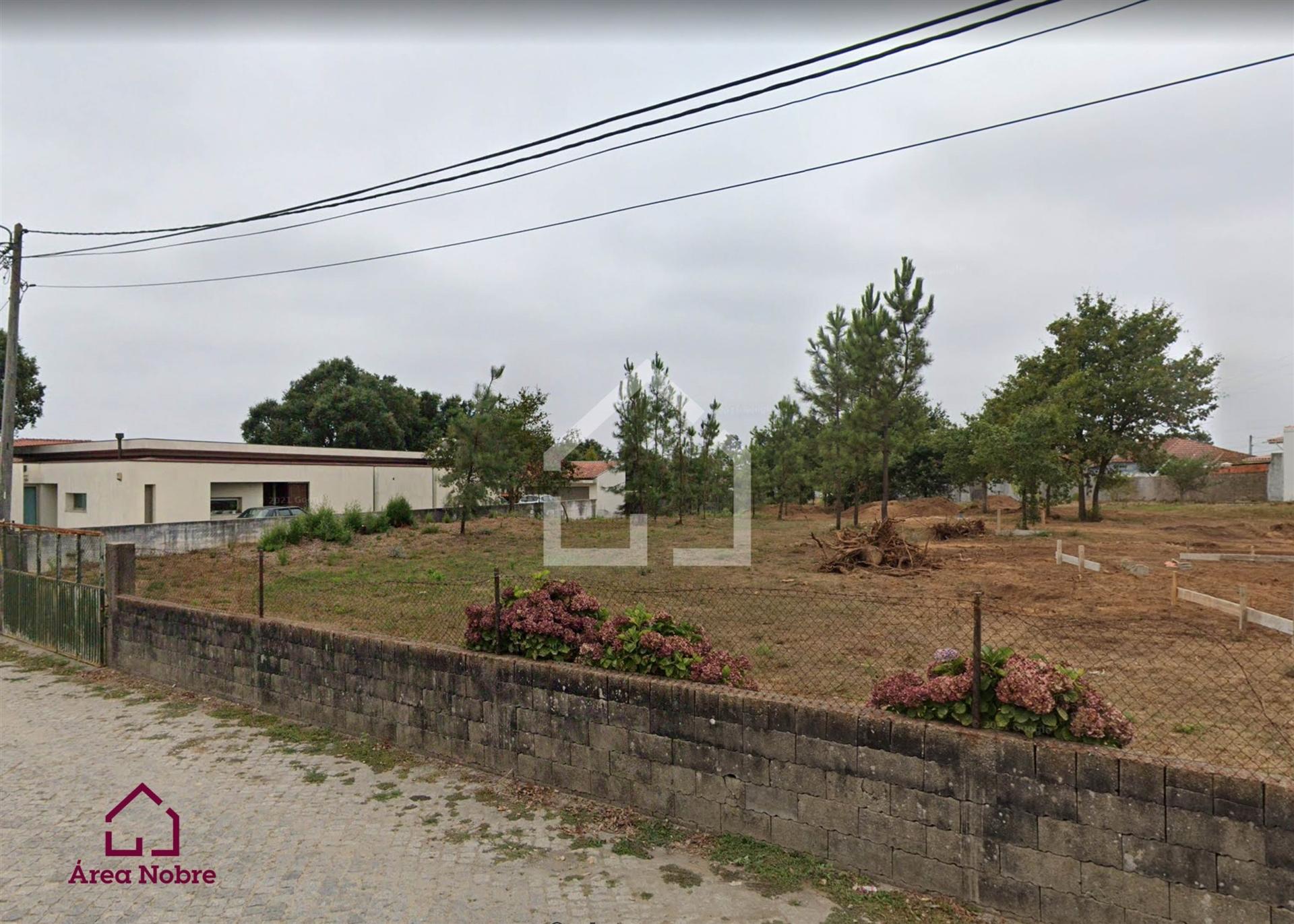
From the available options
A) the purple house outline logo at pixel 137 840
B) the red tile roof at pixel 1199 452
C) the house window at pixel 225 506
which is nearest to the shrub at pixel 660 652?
the purple house outline logo at pixel 137 840

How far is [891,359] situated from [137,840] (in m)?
21.8

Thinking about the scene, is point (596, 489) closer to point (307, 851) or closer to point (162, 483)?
Result: point (162, 483)

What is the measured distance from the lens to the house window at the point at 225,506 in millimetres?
25359

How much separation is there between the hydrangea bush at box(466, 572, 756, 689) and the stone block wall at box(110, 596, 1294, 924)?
0.52 ft

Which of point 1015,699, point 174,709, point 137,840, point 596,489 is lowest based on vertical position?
point 174,709

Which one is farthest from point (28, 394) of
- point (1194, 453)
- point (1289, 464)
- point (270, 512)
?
point (1194, 453)

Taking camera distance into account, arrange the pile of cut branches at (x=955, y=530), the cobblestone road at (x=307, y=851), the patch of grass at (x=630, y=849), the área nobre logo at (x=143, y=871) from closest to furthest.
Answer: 1. the cobblestone road at (x=307, y=851)
2. the área nobre logo at (x=143, y=871)
3. the patch of grass at (x=630, y=849)
4. the pile of cut branches at (x=955, y=530)

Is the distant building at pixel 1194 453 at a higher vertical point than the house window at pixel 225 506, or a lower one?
higher

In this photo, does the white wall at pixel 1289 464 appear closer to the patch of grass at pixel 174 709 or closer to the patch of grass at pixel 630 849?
the patch of grass at pixel 630 849

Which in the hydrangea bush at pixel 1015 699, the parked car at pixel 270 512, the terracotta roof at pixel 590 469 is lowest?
the parked car at pixel 270 512

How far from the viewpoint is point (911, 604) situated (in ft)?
18.1

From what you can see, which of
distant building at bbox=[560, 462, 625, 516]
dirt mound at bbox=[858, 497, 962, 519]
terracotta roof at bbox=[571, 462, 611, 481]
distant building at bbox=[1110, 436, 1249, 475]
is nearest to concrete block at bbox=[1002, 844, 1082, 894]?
distant building at bbox=[560, 462, 625, 516]

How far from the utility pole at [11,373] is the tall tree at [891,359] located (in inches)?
772

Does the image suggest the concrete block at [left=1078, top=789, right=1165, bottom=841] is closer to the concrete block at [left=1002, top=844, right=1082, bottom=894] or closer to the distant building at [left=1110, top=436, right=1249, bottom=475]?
the concrete block at [left=1002, top=844, right=1082, bottom=894]
